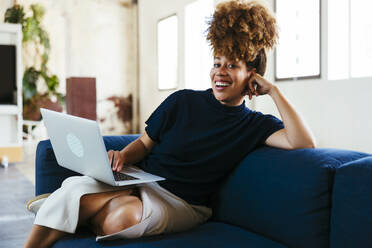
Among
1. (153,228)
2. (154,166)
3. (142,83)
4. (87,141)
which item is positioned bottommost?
(153,228)

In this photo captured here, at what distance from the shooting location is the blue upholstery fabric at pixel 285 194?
1270mm

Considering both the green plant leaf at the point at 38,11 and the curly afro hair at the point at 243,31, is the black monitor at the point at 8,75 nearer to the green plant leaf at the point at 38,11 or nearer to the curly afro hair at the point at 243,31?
the green plant leaf at the point at 38,11

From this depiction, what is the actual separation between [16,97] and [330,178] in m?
5.21

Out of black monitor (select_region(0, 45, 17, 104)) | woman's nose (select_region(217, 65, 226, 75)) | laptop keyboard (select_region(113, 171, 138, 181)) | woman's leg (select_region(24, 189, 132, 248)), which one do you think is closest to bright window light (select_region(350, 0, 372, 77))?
woman's nose (select_region(217, 65, 226, 75))

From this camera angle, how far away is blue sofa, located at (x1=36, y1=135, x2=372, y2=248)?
45.9 inches

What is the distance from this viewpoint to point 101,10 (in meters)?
7.73

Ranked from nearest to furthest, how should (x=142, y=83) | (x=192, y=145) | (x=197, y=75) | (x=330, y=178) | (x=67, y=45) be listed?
(x=330, y=178)
(x=192, y=145)
(x=197, y=75)
(x=67, y=45)
(x=142, y=83)

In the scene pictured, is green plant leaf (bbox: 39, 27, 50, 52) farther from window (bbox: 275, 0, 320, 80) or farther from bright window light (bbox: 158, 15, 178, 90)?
window (bbox: 275, 0, 320, 80)

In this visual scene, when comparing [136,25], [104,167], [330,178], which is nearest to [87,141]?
[104,167]

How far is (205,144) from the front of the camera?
1.61 m

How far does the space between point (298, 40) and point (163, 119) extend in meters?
3.20

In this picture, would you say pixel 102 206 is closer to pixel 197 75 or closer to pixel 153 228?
pixel 153 228

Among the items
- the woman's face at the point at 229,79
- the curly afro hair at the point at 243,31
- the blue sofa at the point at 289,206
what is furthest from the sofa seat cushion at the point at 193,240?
the curly afro hair at the point at 243,31

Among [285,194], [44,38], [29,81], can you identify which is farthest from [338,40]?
[29,81]
